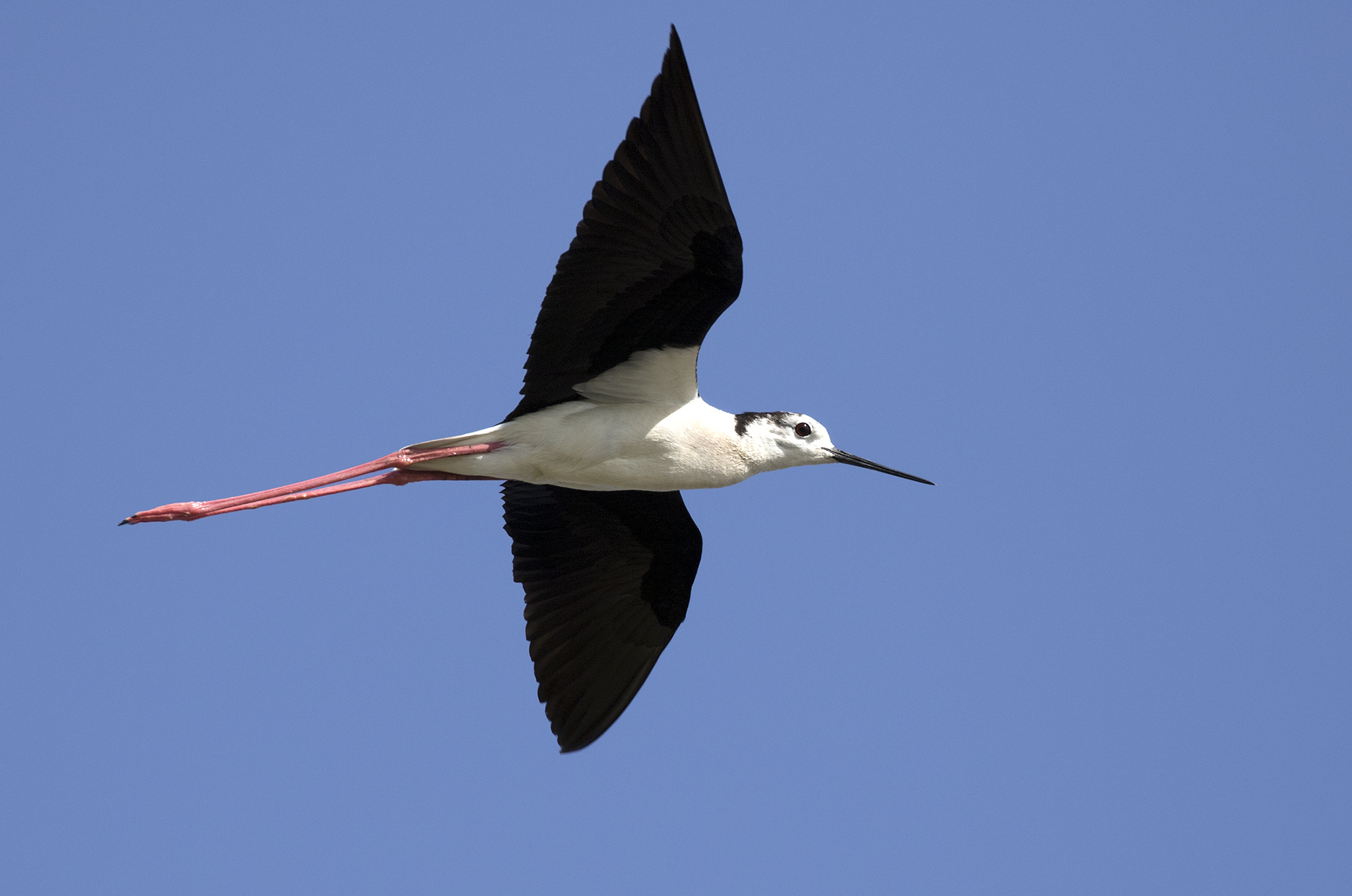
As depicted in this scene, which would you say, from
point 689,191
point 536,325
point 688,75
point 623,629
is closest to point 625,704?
point 623,629

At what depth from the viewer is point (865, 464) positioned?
27.7 ft

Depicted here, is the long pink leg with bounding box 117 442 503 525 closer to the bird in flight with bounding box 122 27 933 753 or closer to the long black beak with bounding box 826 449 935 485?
the bird in flight with bounding box 122 27 933 753

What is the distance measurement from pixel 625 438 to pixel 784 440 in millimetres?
1027

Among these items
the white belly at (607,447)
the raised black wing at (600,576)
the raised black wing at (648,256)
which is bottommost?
the raised black wing at (600,576)

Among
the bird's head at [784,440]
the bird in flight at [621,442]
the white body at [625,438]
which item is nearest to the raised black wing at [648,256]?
the bird in flight at [621,442]

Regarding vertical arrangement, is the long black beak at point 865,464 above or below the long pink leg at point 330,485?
below

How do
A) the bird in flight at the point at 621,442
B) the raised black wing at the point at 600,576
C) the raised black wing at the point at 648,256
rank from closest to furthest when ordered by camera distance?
1. the raised black wing at the point at 648,256
2. the bird in flight at the point at 621,442
3. the raised black wing at the point at 600,576

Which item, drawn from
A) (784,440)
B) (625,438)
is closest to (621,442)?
(625,438)

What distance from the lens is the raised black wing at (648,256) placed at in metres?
6.58

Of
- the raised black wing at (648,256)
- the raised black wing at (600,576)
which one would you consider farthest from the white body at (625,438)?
the raised black wing at (600,576)

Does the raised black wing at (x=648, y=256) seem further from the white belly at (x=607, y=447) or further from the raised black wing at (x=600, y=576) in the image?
the raised black wing at (x=600, y=576)

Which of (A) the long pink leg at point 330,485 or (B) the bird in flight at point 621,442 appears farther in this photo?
(A) the long pink leg at point 330,485

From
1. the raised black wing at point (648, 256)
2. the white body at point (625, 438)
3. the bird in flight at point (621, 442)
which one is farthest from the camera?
the white body at point (625, 438)

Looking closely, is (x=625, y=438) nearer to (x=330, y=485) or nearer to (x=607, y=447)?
(x=607, y=447)
